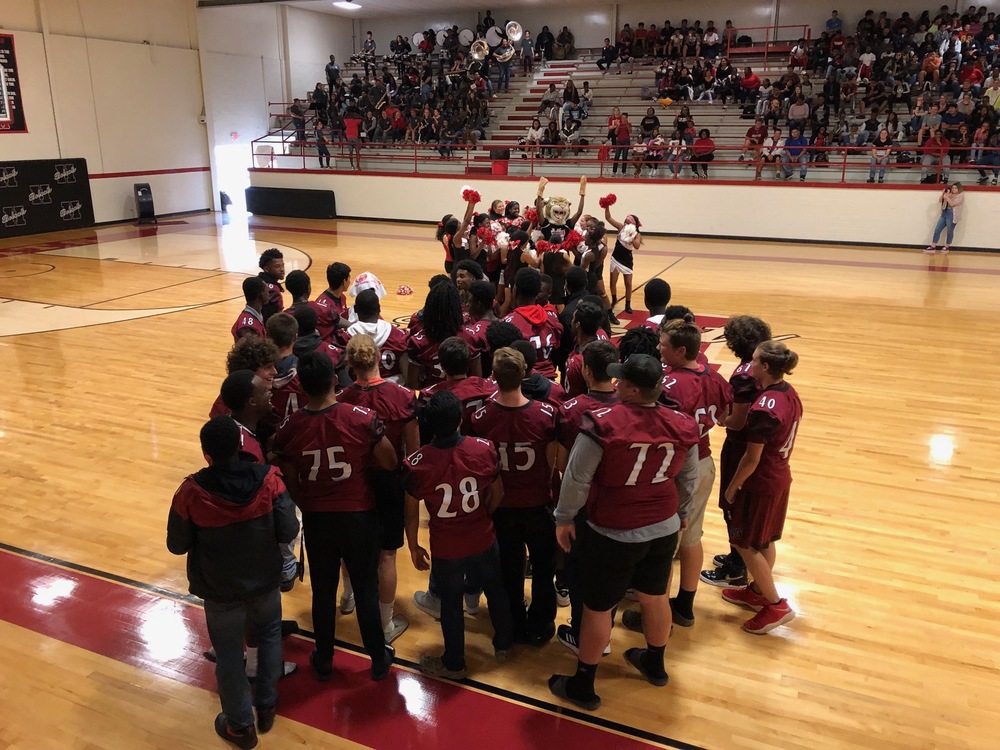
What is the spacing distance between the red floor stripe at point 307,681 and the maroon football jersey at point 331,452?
929 millimetres

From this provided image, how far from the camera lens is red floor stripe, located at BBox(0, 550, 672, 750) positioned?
10.7ft

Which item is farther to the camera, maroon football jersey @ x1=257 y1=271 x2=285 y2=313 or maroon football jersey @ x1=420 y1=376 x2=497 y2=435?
maroon football jersey @ x1=257 y1=271 x2=285 y2=313

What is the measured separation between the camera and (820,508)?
536 cm

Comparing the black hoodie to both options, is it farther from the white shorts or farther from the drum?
the drum

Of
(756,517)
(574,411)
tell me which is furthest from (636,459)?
(756,517)

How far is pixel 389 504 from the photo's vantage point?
3.68 metres

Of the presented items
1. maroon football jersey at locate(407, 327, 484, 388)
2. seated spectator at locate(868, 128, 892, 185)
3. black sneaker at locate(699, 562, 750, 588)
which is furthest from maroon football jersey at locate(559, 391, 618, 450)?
seated spectator at locate(868, 128, 892, 185)

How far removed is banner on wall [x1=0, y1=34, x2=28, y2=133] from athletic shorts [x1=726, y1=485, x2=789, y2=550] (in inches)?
790

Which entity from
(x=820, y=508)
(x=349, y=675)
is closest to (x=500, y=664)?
(x=349, y=675)

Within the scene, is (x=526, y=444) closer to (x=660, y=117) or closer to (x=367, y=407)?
(x=367, y=407)

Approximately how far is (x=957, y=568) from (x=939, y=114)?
52.8 feet

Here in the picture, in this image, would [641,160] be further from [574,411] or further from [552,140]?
[574,411]

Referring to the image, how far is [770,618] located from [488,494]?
1831 mm

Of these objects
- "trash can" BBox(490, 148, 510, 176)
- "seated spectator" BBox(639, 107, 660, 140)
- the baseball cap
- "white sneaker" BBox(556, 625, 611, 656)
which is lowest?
"white sneaker" BBox(556, 625, 611, 656)
